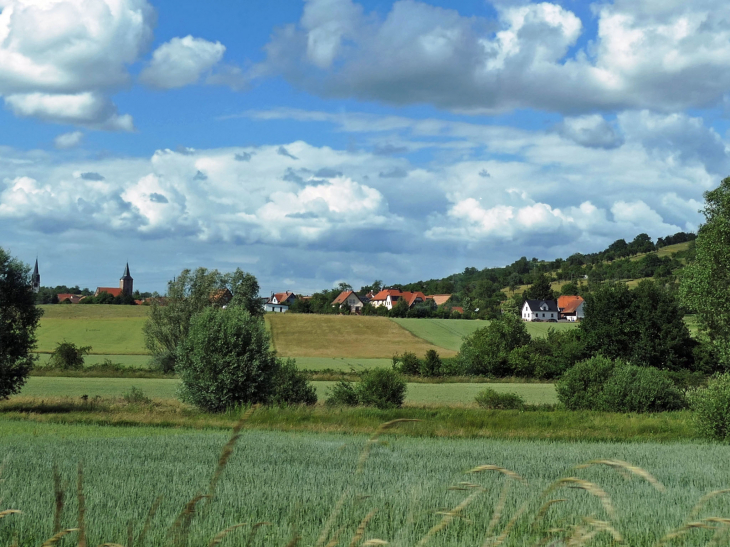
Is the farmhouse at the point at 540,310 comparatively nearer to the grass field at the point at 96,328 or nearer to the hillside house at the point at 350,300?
the hillside house at the point at 350,300

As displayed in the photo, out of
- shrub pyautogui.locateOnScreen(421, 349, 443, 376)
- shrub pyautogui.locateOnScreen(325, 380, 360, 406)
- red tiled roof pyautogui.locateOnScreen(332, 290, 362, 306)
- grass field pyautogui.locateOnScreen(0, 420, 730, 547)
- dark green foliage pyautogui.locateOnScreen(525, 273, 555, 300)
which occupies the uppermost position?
red tiled roof pyautogui.locateOnScreen(332, 290, 362, 306)

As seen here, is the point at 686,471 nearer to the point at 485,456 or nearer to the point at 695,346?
the point at 485,456

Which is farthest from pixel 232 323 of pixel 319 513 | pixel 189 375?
pixel 319 513

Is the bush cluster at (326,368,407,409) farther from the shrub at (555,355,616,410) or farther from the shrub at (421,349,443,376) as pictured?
the shrub at (421,349,443,376)

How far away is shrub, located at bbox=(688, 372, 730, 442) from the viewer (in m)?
20.1

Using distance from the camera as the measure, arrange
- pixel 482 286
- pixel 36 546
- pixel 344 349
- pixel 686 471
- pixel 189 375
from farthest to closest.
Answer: pixel 482 286 < pixel 344 349 < pixel 189 375 < pixel 686 471 < pixel 36 546

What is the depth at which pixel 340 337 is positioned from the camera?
8588cm

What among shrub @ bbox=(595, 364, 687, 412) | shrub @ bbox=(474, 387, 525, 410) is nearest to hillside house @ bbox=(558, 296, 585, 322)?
shrub @ bbox=(474, 387, 525, 410)

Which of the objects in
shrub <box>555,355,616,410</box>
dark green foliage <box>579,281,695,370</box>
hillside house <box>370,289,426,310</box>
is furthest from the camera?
hillside house <box>370,289,426,310</box>

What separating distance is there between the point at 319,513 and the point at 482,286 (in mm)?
170950

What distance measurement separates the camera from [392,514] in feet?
24.4

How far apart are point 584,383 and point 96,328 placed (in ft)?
233

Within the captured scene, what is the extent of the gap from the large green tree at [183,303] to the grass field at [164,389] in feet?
33.7

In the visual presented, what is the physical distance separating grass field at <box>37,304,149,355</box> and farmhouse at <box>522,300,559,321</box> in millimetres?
88096
